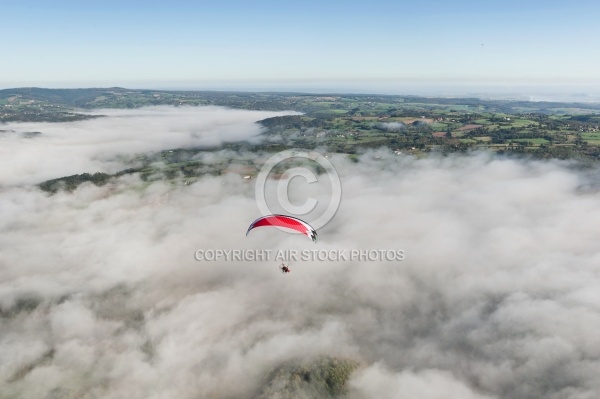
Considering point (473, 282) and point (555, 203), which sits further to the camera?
point (555, 203)

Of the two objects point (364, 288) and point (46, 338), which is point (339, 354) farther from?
point (46, 338)

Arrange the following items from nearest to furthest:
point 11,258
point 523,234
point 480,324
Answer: point 480,324 → point 523,234 → point 11,258

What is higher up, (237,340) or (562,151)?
(562,151)

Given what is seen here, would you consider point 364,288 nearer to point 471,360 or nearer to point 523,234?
point 471,360

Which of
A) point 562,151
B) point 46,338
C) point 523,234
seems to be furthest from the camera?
point 562,151

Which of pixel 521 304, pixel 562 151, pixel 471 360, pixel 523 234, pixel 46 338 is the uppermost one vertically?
pixel 562 151

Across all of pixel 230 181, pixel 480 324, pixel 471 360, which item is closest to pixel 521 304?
pixel 480 324

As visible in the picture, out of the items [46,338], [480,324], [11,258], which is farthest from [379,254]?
[11,258]

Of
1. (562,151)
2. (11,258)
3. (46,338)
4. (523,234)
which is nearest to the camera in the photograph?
(46,338)

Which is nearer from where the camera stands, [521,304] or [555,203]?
[521,304]
